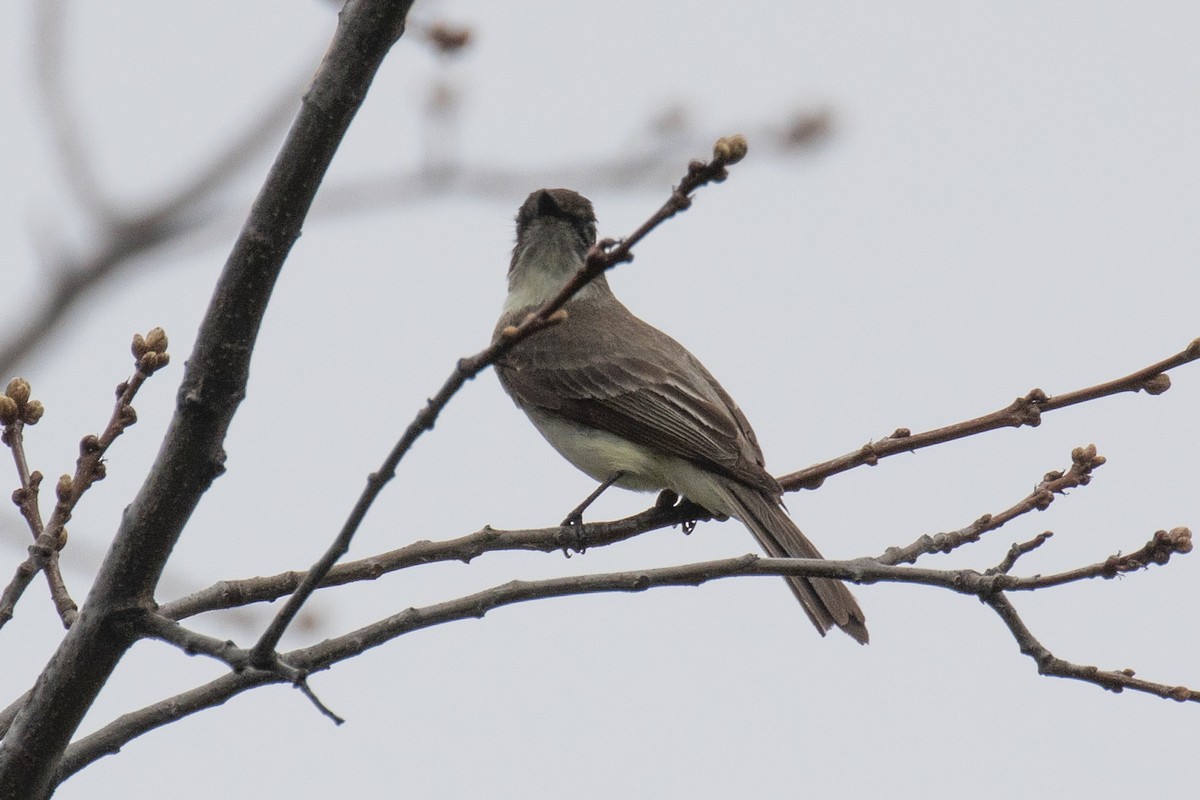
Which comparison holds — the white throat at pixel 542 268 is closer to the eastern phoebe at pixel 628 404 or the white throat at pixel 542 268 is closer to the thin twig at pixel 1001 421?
the eastern phoebe at pixel 628 404

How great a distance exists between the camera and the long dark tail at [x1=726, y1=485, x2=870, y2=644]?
4875mm

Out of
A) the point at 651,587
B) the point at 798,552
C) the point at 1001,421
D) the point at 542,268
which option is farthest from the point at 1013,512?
the point at 542,268

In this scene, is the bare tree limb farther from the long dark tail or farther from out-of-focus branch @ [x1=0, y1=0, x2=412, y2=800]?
the long dark tail

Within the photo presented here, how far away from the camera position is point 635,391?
662cm

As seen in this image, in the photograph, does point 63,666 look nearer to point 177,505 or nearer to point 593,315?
point 177,505

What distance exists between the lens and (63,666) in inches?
108

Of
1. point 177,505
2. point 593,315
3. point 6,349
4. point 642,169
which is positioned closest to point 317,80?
point 177,505

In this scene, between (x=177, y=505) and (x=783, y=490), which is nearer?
(x=177, y=505)

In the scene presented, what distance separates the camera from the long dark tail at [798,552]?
4.88 metres

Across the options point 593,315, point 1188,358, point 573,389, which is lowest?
point 1188,358

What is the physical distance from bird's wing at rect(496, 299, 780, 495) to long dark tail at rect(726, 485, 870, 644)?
113 mm

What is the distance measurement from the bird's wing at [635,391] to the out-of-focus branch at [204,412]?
11.0ft

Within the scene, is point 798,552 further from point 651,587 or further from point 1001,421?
point 651,587

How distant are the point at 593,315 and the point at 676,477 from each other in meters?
1.78
